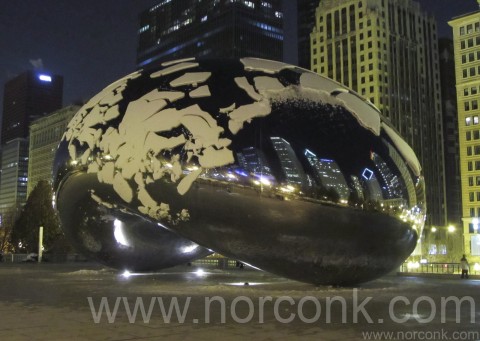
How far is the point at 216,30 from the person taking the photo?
14388 centimetres

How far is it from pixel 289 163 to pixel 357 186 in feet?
5.28

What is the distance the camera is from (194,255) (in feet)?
62.7

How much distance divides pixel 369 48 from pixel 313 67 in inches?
616

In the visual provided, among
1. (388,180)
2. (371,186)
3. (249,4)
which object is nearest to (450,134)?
(249,4)

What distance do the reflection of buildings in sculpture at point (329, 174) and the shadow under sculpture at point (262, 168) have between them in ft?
0.08

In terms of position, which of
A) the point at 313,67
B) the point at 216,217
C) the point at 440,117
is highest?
the point at 313,67

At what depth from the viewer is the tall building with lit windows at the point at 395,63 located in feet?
404

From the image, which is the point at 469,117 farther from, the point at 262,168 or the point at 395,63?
the point at 262,168

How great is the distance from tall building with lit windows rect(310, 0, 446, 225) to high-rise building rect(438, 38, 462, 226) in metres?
4.53

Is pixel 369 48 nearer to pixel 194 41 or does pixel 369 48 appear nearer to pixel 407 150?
pixel 194 41

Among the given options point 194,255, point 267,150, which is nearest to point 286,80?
point 267,150

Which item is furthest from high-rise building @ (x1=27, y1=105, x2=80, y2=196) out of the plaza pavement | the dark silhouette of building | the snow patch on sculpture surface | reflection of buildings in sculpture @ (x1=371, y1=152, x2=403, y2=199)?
reflection of buildings in sculpture @ (x1=371, y1=152, x2=403, y2=199)

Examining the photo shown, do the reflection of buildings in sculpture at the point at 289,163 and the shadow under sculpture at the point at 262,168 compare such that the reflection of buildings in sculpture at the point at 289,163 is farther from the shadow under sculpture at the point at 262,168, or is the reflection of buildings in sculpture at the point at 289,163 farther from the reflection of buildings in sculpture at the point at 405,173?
the reflection of buildings in sculpture at the point at 405,173

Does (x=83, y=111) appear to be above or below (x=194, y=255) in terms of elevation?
above
